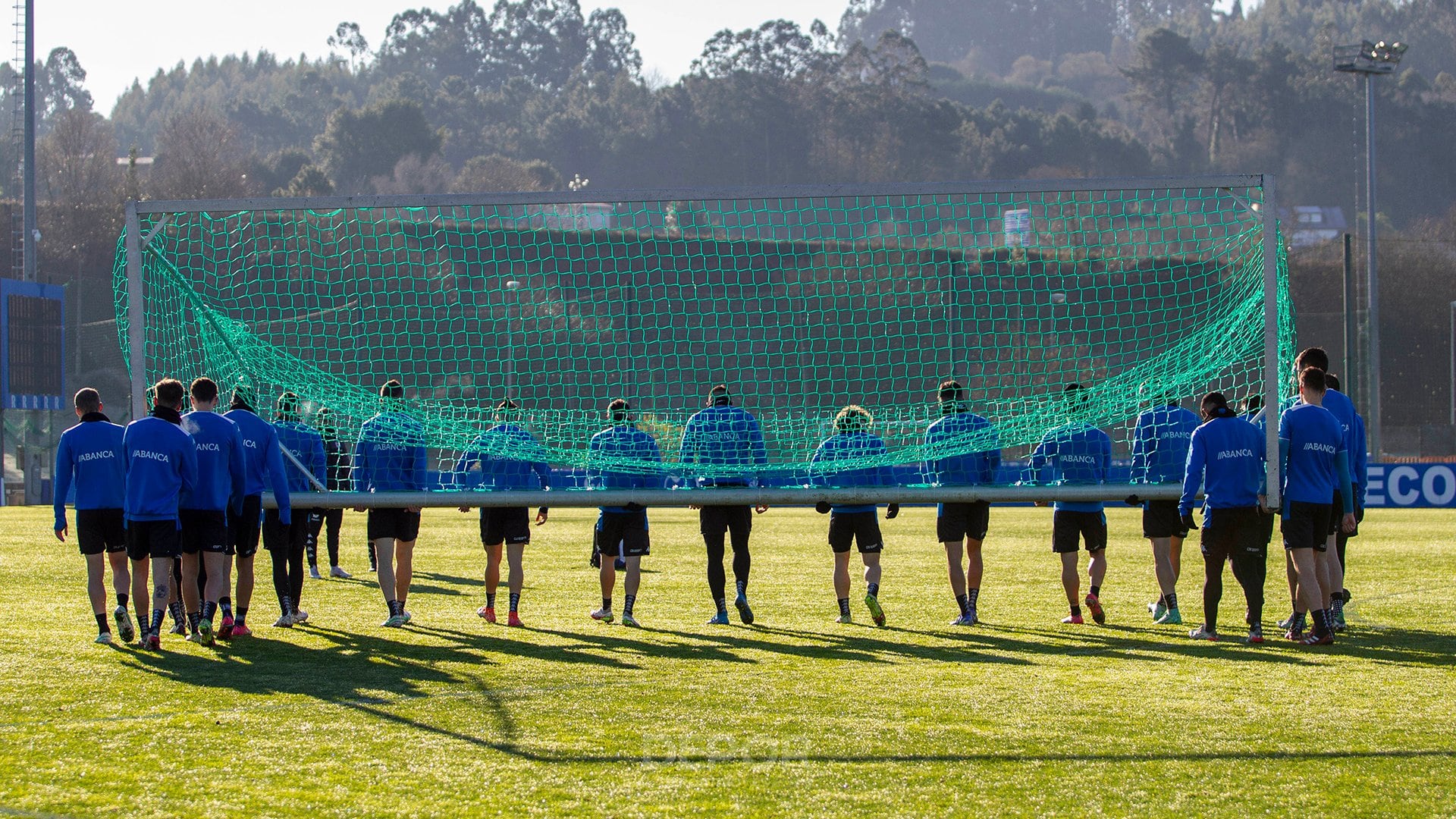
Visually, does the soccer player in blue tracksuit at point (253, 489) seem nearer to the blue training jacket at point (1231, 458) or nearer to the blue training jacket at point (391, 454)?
the blue training jacket at point (391, 454)

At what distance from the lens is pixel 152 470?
28.1 feet

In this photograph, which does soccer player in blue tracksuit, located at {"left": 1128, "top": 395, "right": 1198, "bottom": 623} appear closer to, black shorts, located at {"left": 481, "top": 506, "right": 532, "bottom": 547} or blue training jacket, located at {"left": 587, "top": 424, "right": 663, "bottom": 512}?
blue training jacket, located at {"left": 587, "top": 424, "right": 663, "bottom": 512}

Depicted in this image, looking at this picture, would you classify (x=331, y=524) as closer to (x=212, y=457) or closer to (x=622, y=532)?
(x=622, y=532)

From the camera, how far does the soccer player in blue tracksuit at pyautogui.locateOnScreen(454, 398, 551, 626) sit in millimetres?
9984

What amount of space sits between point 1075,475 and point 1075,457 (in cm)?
15

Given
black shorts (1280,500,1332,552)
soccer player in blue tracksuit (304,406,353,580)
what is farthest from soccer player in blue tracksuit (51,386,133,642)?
black shorts (1280,500,1332,552)

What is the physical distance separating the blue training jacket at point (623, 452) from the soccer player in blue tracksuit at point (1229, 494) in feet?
11.5

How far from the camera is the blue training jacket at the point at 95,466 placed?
29.1ft

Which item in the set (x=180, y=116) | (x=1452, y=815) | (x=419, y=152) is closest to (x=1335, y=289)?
(x=1452, y=815)

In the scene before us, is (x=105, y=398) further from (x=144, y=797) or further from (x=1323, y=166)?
(x=1323, y=166)

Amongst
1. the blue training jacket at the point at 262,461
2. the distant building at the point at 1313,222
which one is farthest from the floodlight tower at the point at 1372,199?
the distant building at the point at 1313,222

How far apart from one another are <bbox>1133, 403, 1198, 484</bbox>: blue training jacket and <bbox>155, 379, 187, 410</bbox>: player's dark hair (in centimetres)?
642

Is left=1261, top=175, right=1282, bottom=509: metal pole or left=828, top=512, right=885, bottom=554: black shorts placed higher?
left=1261, top=175, right=1282, bottom=509: metal pole

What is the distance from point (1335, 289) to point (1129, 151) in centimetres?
5755
